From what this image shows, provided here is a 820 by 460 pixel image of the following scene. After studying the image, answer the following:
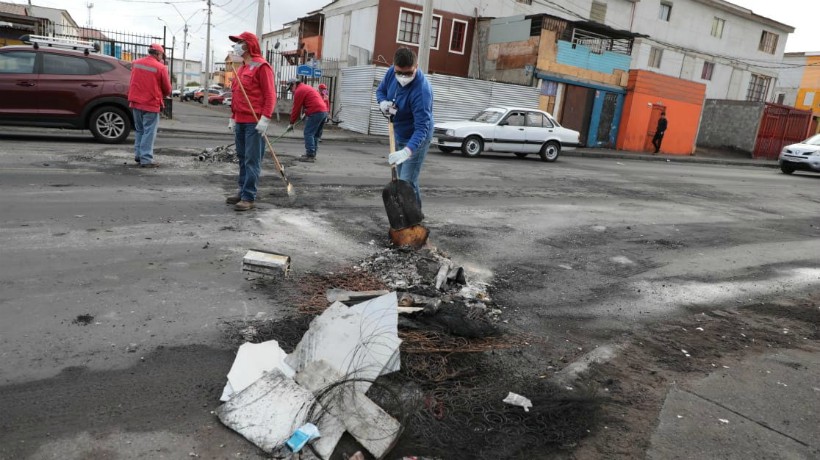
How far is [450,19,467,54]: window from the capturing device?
2845 cm

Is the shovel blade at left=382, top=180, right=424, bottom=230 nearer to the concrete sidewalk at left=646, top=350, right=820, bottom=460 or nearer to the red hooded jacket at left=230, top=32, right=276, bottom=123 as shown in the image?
the red hooded jacket at left=230, top=32, right=276, bottom=123

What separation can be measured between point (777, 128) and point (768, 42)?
502 inches

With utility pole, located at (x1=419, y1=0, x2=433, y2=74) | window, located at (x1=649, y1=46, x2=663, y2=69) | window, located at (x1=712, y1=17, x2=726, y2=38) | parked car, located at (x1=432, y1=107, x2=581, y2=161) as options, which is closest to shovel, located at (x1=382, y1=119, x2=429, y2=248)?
parked car, located at (x1=432, y1=107, x2=581, y2=161)

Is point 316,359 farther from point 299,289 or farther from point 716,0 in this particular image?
point 716,0

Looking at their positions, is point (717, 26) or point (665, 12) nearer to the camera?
point (665, 12)

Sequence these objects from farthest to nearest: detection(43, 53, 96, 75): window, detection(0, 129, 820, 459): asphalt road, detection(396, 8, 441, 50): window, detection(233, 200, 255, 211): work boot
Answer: detection(396, 8, 441, 50): window, detection(43, 53, 96, 75): window, detection(233, 200, 255, 211): work boot, detection(0, 129, 820, 459): asphalt road

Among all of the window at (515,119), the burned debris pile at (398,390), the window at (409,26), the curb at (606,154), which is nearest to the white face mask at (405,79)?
the burned debris pile at (398,390)

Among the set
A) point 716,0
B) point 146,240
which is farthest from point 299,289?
point 716,0

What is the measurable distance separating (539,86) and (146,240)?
21.9 m

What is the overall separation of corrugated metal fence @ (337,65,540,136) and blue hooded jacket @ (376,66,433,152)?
15359 mm

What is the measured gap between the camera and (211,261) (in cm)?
489

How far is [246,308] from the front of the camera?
3.96 metres

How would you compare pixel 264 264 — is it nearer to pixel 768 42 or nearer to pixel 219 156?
pixel 219 156

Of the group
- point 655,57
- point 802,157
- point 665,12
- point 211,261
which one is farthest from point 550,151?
point 665,12
